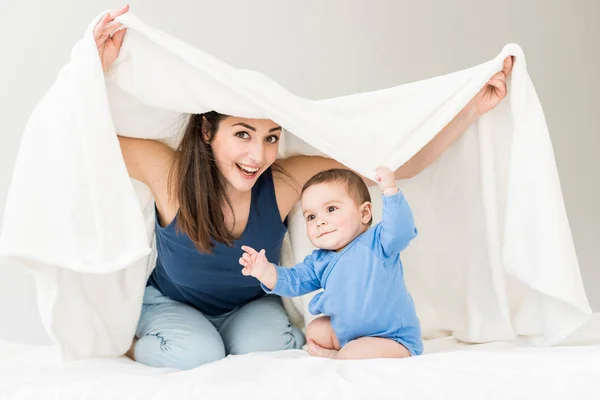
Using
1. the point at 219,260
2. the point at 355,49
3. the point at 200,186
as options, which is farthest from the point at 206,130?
the point at 355,49

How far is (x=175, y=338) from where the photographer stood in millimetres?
1988

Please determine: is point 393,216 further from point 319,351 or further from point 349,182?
A: point 319,351

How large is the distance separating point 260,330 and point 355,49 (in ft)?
5.42

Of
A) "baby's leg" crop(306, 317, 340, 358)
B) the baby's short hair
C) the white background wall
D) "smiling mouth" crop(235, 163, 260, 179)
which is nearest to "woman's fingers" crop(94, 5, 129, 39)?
"smiling mouth" crop(235, 163, 260, 179)

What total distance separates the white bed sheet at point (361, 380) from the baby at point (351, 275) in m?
0.16

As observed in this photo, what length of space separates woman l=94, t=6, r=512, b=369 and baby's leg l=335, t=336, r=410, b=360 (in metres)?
0.36

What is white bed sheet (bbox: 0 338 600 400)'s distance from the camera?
1429mm

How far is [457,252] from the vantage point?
83.1 inches

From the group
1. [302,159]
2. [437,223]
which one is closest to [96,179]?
[302,159]

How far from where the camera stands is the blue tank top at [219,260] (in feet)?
6.76

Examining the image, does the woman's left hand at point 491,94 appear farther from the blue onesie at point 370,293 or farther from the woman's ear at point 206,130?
the woman's ear at point 206,130

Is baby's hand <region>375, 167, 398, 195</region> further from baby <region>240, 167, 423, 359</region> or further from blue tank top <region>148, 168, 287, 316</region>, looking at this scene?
blue tank top <region>148, 168, 287, 316</region>

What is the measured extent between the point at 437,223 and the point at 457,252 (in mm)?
97

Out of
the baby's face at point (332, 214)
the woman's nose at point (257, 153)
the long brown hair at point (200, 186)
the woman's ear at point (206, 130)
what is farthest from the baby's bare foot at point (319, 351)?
the woman's ear at point (206, 130)
